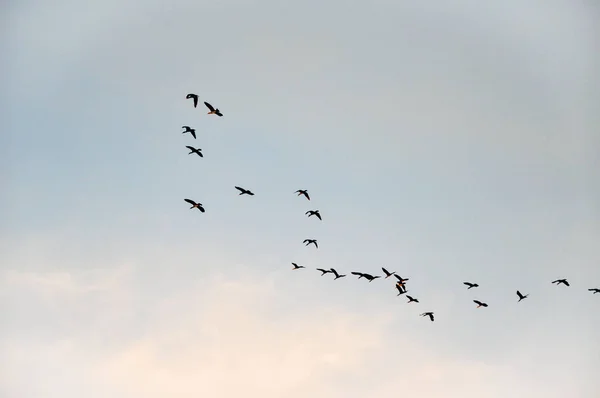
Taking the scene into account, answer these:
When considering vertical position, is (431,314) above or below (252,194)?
below

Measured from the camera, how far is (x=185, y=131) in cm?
11769

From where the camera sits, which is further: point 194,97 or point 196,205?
point 196,205

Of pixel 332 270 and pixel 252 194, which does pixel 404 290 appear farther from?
pixel 252 194

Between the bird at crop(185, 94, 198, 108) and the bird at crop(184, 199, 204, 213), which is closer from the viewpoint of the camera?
the bird at crop(185, 94, 198, 108)

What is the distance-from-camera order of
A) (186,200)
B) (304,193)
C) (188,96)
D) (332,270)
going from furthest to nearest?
(332,270) → (304,193) → (186,200) → (188,96)

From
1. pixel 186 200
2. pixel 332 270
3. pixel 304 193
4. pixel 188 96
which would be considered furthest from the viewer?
pixel 332 270

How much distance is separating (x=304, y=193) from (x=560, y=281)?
49798 mm

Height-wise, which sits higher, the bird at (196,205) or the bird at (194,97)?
the bird at (194,97)

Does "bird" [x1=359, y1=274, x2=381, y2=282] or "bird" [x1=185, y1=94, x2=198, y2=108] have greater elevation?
"bird" [x1=185, y1=94, x2=198, y2=108]

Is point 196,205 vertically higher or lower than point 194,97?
lower

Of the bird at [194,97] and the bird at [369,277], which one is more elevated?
the bird at [194,97]

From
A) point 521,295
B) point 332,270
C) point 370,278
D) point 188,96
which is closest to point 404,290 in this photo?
point 370,278

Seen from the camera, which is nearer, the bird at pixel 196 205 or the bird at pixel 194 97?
the bird at pixel 194 97

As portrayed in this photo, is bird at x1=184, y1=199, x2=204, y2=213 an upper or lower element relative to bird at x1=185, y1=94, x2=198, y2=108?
lower
